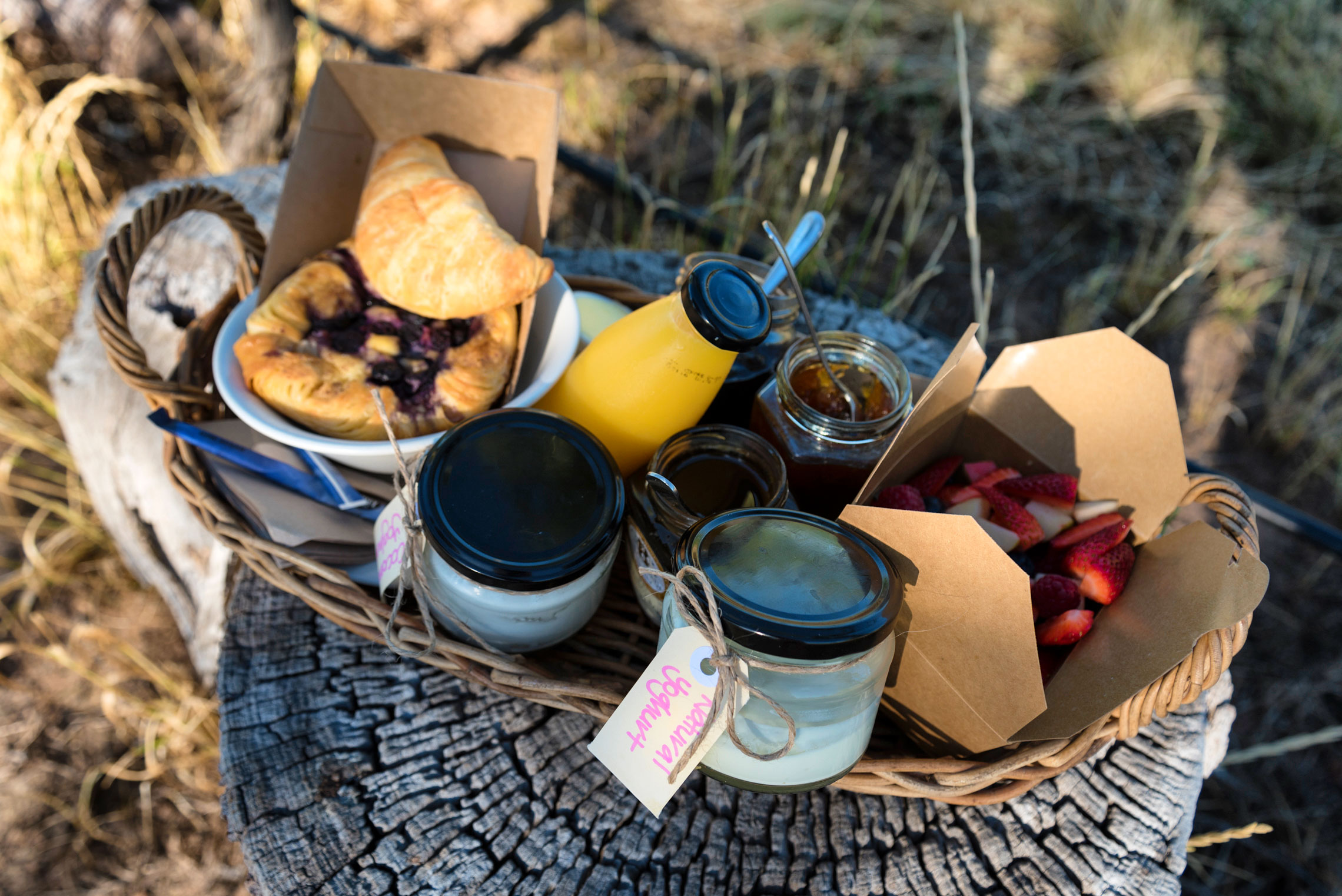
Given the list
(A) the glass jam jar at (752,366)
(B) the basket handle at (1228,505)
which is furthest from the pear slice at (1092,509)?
(A) the glass jam jar at (752,366)

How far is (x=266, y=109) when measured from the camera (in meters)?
3.02

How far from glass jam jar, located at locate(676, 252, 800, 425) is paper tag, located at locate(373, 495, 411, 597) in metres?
0.58

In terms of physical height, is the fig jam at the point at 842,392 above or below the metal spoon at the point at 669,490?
above

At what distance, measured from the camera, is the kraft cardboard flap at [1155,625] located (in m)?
0.94

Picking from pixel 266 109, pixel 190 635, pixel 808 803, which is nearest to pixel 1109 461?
pixel 808 803

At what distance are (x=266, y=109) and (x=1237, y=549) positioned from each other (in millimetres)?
3458

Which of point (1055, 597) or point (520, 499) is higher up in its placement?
point (520, 499)

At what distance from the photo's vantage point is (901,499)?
1152 millimetres

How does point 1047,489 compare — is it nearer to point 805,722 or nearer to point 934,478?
point 934,478

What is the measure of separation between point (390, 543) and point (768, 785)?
65cm

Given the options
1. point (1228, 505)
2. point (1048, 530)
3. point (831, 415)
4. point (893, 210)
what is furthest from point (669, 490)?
point (893, 210)

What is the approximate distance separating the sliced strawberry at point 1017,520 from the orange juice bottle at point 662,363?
471 millimetres

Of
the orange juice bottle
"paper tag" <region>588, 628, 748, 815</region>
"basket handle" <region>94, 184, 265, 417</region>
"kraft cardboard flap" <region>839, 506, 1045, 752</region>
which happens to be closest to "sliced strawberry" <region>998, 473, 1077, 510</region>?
"kraft cardboard flap" <region>839, 506, 1045, 752</region>

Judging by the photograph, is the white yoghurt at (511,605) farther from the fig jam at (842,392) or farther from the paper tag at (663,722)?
the fig jam at (842,392)
